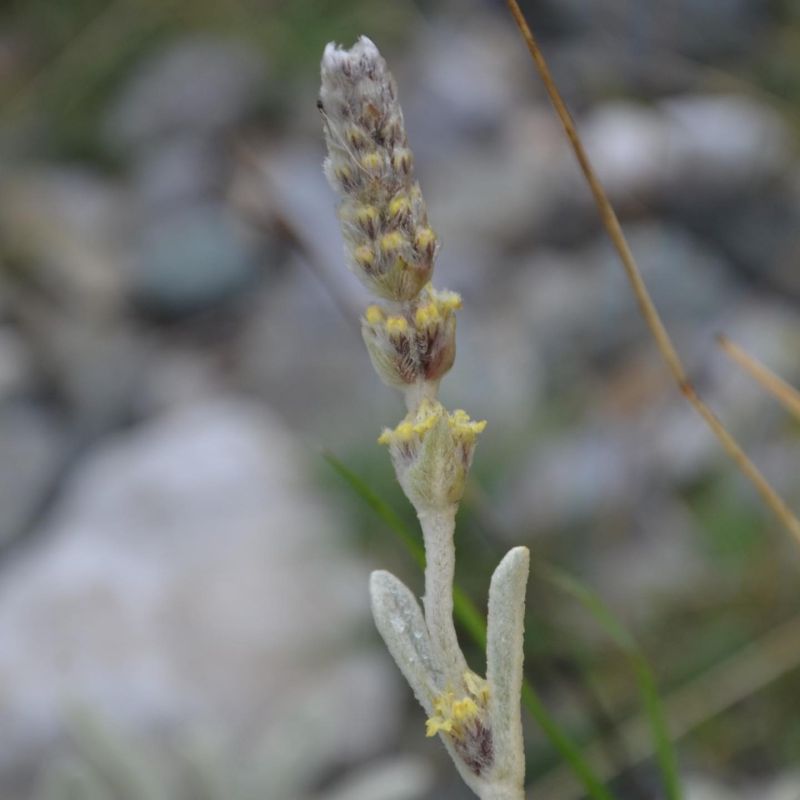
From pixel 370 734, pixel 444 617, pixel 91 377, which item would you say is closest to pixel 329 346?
pixel 91 377

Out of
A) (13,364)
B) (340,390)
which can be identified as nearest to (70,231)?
(13,364)

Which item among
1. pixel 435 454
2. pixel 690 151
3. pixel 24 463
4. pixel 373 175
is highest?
pixel 373 175

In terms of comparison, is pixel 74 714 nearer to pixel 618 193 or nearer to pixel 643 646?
pixel 643 646

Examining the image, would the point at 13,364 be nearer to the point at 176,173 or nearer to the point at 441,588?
the point at 176,173

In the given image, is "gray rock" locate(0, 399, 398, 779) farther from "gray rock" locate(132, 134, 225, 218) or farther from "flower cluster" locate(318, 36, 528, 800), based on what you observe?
"gray rock" locate(132, 134, 225, 218)

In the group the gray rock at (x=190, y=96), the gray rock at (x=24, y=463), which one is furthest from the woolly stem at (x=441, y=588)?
the gray rock at (x=190, y=96)

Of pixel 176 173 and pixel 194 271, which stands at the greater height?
pixel 176 173
